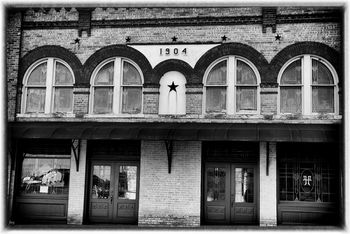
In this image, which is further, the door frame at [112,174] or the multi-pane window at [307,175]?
the door frame at [112,174]

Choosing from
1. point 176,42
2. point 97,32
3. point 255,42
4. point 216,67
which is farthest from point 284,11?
point 97,32

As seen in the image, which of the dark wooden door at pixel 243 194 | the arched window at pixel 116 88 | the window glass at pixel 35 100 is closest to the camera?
the dark wooden door at pixel 243 194

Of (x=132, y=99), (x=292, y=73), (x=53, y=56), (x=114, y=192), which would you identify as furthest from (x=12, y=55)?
(x=292, y=73)

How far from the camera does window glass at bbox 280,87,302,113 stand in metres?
12.8

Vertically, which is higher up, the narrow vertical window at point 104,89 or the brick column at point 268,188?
the narrow vertical window at point 104,89

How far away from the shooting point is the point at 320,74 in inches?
507

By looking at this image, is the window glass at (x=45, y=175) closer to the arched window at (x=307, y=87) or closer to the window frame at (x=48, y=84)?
the window frame at (x=48, y=84)

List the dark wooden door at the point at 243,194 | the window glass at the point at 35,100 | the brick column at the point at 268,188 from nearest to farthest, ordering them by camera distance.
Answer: the brick column at the point at 268,188 → the dark wooden door at the point at 243,194 → the window glass at the point at 35,100

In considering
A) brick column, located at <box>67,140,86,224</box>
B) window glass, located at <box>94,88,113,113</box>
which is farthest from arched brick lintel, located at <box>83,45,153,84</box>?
brick column, located at <box>67,140,86,224</box>

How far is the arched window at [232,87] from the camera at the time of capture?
1298cm

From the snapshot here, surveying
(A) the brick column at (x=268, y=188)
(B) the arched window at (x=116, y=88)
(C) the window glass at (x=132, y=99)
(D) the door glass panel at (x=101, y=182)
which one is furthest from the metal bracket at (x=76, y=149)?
(A) the brick column at (x=268, y=188)

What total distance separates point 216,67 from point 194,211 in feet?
15.7

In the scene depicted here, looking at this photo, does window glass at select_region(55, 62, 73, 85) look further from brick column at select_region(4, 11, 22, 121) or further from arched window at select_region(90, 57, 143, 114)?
brick column at select_region(4, 11, 22, 121)

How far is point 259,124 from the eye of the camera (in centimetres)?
1232
